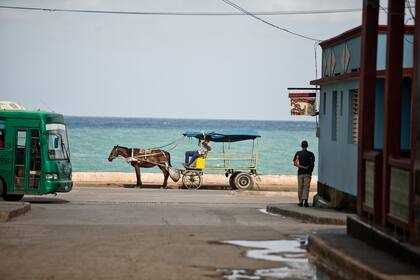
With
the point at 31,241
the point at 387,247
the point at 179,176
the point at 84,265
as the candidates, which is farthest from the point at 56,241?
the point at 179,176

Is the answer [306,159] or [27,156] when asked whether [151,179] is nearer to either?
[27,156]

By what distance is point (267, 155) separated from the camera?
394 feet

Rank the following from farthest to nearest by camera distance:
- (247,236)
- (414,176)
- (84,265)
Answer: (247,236) → (84,265) → (414,176)

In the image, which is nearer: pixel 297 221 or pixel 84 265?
pixel 84 265

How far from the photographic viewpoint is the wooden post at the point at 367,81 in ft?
61.9

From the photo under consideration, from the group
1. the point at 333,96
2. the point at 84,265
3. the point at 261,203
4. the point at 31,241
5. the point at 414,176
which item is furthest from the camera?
the point at 261,203

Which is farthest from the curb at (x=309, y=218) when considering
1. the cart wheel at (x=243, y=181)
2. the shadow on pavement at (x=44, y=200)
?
the cart wheel at (x=243, y=181)

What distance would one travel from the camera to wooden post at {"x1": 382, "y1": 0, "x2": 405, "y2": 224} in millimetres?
16484

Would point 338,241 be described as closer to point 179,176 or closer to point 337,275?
point 337,275

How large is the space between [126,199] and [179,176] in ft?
38.4

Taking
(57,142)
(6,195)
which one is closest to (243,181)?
(57,142)

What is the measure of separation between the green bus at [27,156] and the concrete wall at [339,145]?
822 cm

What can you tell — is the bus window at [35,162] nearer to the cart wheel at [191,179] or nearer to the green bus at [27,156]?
the green bus at [27,156]

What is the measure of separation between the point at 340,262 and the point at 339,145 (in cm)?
1482
